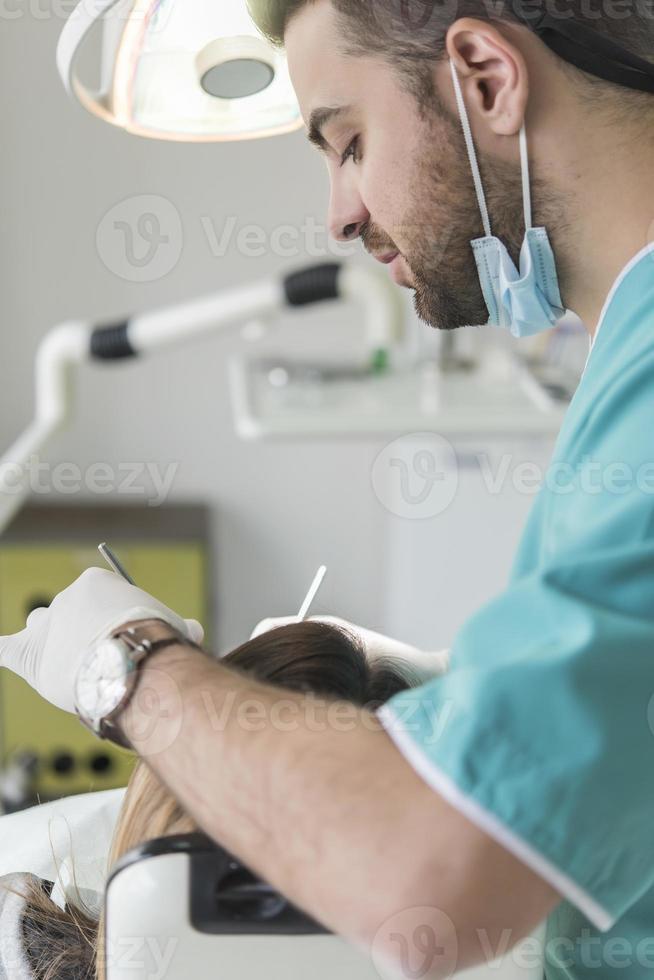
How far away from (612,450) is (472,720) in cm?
23

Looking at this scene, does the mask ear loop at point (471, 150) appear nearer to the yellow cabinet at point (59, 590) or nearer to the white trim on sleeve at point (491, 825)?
the white trim on sleeve at point (491, 825)

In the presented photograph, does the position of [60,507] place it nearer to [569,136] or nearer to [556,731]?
[569,136]

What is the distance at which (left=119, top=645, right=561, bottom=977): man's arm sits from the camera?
65cm

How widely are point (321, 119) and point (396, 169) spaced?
3.3 inches

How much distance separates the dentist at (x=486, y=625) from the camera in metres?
0.66

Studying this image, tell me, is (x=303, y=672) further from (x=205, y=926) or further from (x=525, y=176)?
(x=525, y=176)

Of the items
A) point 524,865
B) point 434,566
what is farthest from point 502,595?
point 434,566

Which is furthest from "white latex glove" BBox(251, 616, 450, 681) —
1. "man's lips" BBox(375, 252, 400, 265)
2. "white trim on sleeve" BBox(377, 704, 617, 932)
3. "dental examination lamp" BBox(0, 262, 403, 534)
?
"dental examination lamp" BBox(0, 262, 403, 534)

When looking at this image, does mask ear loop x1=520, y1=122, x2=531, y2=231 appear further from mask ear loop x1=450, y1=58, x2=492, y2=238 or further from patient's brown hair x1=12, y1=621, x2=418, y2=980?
patient's brown hair x1=12, y1=621, x2=418, y2=980

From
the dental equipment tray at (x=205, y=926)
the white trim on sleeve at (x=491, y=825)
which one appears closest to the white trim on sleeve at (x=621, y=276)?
the white trim on sleeve at (x=491, y=825)

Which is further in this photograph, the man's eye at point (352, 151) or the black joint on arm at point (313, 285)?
the black joint on arm at point (313, 285)

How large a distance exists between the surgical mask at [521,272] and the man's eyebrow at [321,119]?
0.35 ft

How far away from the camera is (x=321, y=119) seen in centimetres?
99

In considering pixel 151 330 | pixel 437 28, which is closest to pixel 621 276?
pixel 437 28
